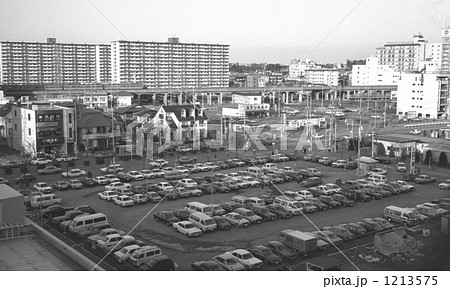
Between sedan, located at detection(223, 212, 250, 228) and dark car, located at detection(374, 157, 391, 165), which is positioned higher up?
dark car, located at detection(374, 157, 391, 165)

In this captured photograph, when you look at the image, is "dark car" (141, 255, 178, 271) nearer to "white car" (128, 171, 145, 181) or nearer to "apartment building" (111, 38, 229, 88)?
"white car" (128, 171, 145, 181)

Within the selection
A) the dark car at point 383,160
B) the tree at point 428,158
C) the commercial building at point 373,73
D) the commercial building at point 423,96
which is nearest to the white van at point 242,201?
the dark car at point 383,160

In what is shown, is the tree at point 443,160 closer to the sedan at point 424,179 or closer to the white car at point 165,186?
the sedan at point 424,179

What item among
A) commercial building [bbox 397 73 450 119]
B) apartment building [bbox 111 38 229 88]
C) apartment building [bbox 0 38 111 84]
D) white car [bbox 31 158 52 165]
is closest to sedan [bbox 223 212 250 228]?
white car [bbox 31 158 52 165]

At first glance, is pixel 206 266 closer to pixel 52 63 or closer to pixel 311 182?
pixel 311 182

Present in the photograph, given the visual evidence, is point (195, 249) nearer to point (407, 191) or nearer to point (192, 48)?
point (407, 191)

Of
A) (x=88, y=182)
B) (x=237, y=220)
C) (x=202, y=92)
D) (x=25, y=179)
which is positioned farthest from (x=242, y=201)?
(x=202, y=92)
